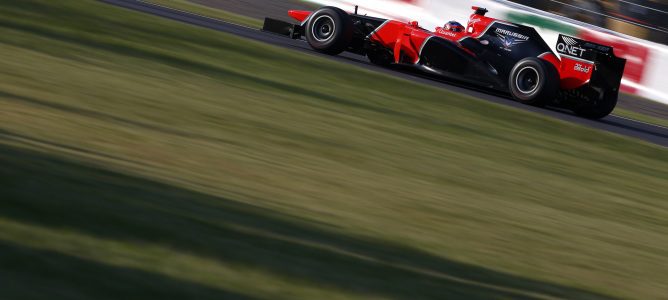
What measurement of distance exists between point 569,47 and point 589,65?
1.26 ft

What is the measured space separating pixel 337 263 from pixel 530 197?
3.38 m

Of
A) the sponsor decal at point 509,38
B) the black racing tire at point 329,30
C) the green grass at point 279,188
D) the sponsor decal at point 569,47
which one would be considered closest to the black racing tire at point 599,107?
the sponsor decal at point 569,47

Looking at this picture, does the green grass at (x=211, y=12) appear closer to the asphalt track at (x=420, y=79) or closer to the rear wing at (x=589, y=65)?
the asphalt track at (x=420, y=79)

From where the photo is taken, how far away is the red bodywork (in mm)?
13125

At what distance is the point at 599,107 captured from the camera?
13.4 m

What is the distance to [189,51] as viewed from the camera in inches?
461

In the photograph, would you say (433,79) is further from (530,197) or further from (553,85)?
(530,197)

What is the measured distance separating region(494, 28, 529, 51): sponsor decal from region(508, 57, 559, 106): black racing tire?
410mm

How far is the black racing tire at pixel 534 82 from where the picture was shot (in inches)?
506

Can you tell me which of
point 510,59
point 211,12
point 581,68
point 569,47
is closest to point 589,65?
point 581,68

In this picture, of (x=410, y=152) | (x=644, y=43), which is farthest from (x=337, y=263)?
(x=644, y=43)

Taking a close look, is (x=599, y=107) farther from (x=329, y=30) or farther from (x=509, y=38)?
(x=329, y=30)

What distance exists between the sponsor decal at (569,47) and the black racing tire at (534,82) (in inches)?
17.2

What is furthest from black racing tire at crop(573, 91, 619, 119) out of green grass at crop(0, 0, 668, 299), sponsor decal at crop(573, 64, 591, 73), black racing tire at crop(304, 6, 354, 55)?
black racing tire at crop(304, 6, 354, 55)
